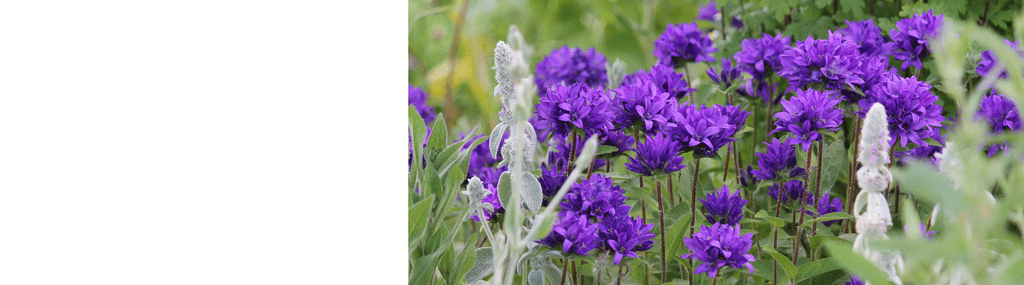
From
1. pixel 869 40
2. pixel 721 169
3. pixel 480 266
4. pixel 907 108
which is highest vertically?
pixel 869 40

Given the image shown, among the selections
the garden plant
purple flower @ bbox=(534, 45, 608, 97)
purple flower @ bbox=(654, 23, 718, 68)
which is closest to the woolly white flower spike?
the garden plant

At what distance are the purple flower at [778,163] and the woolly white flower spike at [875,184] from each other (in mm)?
347

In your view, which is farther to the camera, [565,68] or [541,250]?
[565,68]

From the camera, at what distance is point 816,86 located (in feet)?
3.20

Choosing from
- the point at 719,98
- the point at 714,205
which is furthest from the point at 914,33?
the point at 719,98

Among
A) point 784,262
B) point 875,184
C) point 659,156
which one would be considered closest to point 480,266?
point 659,156

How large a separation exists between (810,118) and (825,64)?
10cm

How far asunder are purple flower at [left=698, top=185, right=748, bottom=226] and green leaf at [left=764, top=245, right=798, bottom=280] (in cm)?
8

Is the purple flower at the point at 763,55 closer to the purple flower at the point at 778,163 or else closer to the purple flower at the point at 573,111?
the purple flower at the point at 778,163

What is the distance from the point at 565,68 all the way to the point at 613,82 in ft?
0.32

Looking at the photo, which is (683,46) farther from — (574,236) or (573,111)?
(574,236)

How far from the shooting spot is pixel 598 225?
2.83 ft
